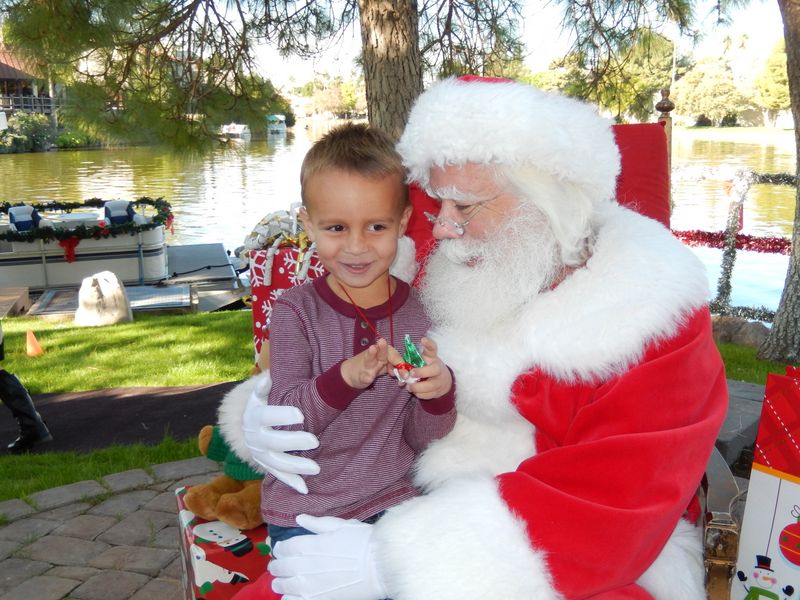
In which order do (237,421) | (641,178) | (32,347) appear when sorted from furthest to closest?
(32,347)
(641,178)
(237,421)

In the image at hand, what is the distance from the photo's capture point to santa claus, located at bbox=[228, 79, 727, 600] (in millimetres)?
1403

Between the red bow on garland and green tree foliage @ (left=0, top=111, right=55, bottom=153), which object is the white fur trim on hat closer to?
the red bow on garland

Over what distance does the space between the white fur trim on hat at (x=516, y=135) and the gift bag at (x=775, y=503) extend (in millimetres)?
732

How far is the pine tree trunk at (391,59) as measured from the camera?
4.13m

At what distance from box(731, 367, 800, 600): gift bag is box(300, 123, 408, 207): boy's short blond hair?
3.66 feet

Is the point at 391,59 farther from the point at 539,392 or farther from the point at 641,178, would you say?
the point at 539,392

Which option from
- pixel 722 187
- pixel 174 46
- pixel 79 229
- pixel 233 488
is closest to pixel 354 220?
pixel 233 488

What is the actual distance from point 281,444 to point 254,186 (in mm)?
28625

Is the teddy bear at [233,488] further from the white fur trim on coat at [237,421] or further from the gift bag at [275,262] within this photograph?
the gift bag at [275,262]

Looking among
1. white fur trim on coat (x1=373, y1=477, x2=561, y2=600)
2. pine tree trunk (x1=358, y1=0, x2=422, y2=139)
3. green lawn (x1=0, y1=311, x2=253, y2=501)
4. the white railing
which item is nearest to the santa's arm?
white fur trim on coat (x1=373, y1=477, x2=561, y2=600)

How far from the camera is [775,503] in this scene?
1.88 m

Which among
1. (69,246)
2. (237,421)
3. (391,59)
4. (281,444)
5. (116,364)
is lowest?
(116,364)

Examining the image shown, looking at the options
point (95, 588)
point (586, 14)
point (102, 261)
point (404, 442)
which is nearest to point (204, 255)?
point (102, 261)

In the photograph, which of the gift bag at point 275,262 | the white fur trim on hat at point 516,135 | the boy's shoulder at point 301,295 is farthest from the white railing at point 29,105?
the white fur trim on hat at point 516,135
